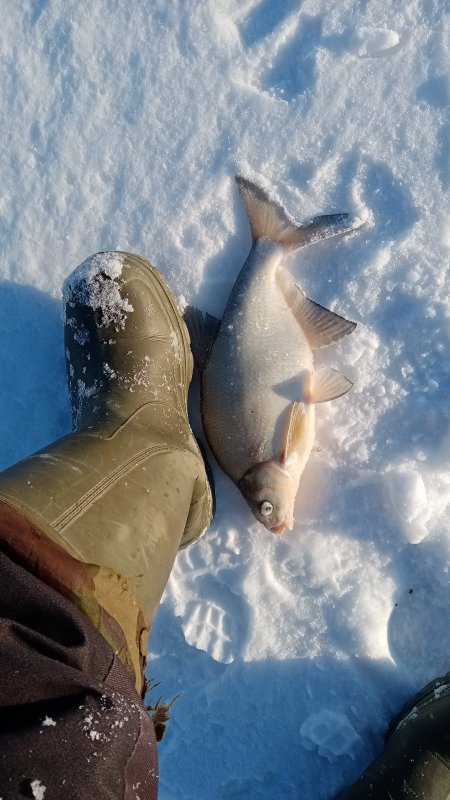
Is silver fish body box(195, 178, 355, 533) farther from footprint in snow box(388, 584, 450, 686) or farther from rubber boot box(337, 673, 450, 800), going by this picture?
rubber boot box(337, 673, 450, 800)

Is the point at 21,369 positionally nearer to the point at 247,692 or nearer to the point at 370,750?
the point at 247,692

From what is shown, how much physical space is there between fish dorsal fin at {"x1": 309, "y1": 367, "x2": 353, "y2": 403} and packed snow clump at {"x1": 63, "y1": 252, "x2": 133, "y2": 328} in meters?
0.82

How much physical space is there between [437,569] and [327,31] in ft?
7.67

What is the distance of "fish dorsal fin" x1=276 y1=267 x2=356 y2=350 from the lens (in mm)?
2568

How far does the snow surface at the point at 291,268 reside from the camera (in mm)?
2447

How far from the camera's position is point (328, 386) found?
2.52 meters

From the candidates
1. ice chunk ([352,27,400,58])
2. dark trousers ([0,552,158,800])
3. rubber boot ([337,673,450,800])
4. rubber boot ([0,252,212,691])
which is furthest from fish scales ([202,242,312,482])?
dark trousers ([0,552,158,800])

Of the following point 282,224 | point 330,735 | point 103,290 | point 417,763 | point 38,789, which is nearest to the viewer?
point 38,789

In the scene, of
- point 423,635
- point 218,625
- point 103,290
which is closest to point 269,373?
Answer: point 103,290

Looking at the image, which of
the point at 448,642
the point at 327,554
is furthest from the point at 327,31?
the point at 448,642

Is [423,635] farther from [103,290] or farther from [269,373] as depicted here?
[103,290]

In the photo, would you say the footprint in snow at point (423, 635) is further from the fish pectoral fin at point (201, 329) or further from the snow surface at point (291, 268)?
the fish pectoral fin at point (201, 329)

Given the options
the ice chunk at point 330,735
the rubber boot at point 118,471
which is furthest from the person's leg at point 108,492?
the ice chunk at point 330,735

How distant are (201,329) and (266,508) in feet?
2.70
